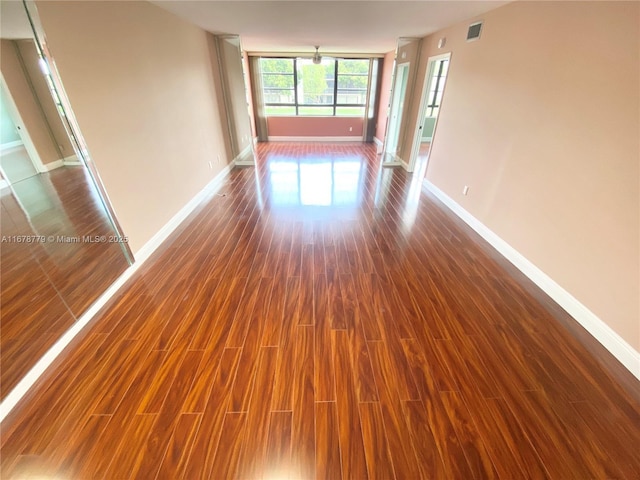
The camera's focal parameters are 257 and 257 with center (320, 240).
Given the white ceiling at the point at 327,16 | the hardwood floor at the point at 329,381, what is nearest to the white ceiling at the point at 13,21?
the white ceiling at the point at 327,16

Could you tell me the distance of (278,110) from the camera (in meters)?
7.94

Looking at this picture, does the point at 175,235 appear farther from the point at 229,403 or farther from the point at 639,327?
the point at 639,327

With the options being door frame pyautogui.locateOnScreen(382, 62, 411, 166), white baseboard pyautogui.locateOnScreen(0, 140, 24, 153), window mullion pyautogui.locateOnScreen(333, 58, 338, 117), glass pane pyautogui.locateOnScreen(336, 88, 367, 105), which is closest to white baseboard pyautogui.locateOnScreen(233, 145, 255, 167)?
door frame pyautogui.locateOnScreen(382, 62, 411, 166)

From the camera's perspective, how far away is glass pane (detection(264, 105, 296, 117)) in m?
7.90

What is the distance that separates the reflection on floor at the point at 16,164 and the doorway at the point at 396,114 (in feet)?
17.8

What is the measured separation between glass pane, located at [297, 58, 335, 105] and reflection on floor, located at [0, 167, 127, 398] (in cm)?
706

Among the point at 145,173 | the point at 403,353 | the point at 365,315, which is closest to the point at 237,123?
the point at 145,173

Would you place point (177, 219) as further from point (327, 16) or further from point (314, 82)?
point (314, 82)

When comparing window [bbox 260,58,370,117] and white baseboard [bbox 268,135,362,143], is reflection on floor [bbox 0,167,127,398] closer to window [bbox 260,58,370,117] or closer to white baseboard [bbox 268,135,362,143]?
white baseboard [bbox 268,135,362,143]

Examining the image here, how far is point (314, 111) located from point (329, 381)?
798 cm

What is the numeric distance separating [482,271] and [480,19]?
293 cm

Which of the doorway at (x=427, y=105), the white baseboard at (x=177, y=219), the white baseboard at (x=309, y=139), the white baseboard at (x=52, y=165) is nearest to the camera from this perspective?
the white baseboard at (x=52, y=165)

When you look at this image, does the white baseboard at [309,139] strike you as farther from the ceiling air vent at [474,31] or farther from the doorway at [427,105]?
the ceiling air vent at [474,31]

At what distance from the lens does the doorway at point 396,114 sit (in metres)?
5.19
